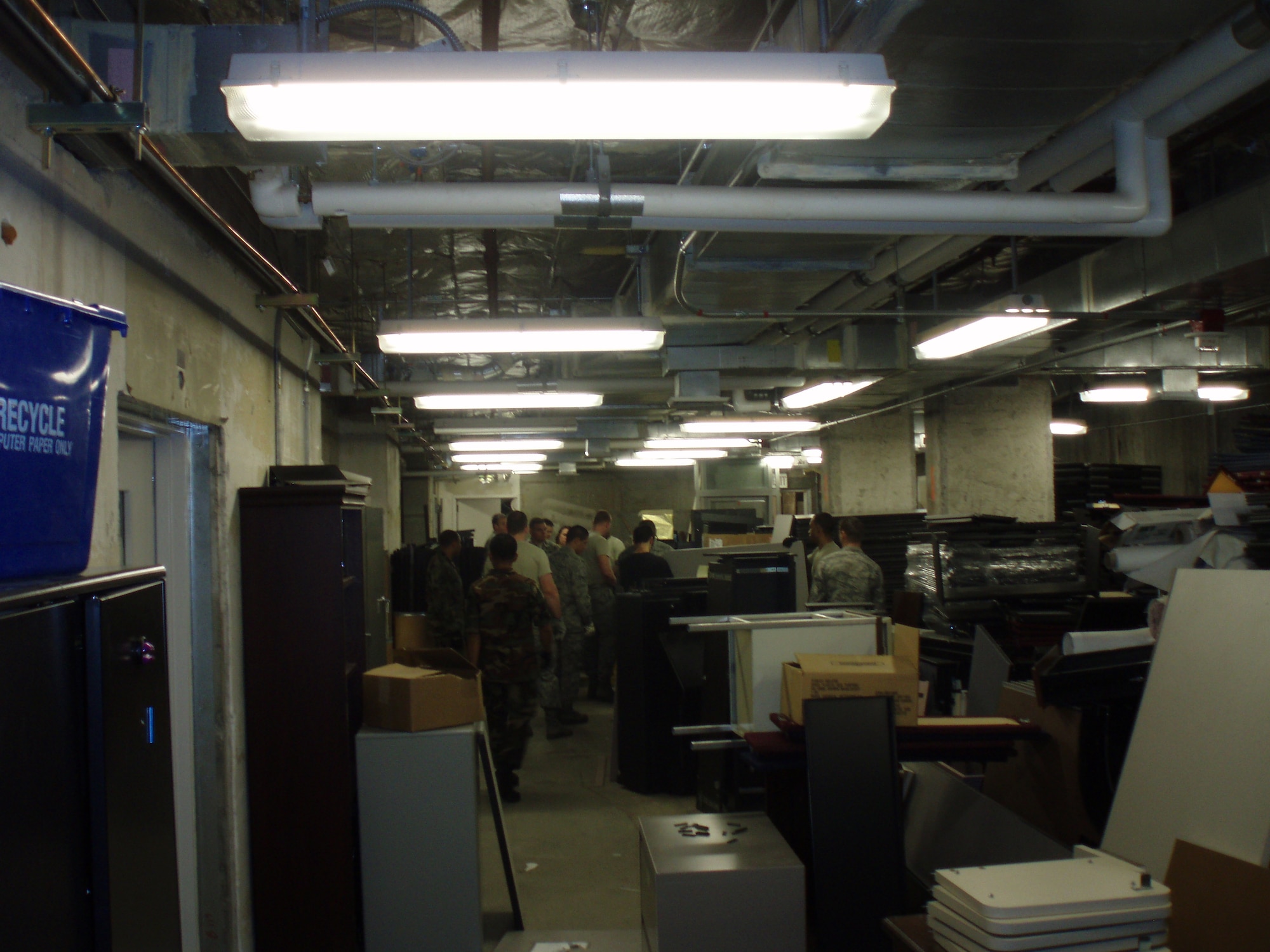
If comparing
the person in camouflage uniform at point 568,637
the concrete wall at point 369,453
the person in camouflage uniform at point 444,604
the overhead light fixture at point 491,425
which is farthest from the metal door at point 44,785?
the concrete wall at point 369,453

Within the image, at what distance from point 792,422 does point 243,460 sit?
17.3 ft

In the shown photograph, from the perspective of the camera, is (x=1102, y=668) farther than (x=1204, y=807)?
Yes

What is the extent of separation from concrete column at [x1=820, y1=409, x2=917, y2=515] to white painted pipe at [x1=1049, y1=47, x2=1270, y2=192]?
6.27m

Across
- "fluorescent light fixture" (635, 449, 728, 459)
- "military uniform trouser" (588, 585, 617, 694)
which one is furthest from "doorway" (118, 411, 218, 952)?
"fluorescent light fixture" (635, 449, 728, 459)

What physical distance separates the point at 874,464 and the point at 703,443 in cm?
208

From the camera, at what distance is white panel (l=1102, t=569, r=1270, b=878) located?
216 cm

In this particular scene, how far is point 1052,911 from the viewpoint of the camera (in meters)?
1.84

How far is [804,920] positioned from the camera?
2.46 m

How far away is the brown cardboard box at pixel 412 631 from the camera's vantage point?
6.29m

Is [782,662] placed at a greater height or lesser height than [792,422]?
lesser

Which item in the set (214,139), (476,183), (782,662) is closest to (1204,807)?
(782,662)

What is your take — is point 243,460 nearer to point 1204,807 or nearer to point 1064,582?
point 1204,807

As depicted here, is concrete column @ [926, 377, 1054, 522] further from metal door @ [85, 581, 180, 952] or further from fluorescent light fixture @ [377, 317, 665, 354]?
metal door @ [85, 581, 180, 952]

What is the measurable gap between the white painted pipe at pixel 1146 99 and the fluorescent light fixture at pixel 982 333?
69cm
